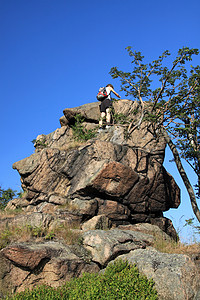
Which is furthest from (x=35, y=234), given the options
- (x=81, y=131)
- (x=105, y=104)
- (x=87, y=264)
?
(x=105, y=104)

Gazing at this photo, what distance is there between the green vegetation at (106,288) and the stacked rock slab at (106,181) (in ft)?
15.1

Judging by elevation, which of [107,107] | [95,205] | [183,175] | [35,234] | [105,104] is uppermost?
[105,104]

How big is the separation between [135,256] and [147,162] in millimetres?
6792

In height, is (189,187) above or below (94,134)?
below

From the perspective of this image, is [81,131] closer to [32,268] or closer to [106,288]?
[32,268]

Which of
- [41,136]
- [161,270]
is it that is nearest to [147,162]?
[161,270]

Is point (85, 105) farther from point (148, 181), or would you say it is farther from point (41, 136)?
point (148, 181)

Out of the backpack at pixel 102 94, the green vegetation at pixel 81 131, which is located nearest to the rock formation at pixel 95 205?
the green vegetation at pixel 81 131

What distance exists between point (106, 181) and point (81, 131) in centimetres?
693

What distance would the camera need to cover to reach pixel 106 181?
13.8 metres

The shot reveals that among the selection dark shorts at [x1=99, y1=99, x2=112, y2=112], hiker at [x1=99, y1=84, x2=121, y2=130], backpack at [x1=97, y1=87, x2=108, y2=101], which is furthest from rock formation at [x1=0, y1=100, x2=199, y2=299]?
backpack at [x1=97, y1=87, x2=108, y2=101]

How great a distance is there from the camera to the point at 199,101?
15.4 metres

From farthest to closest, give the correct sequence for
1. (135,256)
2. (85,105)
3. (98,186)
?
(85,105)
(98,186)
(135,256)

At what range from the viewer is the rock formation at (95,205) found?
30.0ft
